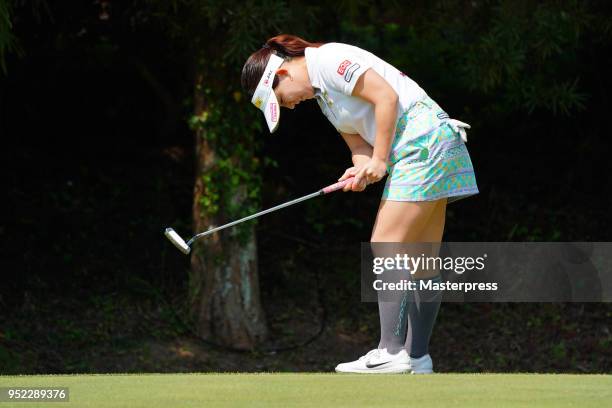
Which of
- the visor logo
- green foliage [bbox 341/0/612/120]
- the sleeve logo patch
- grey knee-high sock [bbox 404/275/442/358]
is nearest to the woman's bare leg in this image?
grey knee-high sock [bbox 404/275/442/358]

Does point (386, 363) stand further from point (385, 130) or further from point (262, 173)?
point (262, 173)

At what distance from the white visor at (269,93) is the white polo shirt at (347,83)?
0.15m

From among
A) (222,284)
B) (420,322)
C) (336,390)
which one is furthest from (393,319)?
(222,284)

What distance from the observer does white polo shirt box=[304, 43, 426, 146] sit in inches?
173

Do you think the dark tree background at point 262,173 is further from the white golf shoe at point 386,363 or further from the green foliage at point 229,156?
the white golf shoe at point 386,363

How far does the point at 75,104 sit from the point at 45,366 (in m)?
2.77

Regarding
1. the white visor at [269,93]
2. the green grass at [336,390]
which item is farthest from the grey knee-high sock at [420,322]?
the white visor at [269,93]

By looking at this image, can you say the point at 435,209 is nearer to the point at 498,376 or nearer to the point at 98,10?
the point at 498,376

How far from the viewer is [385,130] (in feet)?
14.3

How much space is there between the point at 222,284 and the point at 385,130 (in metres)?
4.18

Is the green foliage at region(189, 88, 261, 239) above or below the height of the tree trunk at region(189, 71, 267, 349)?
above

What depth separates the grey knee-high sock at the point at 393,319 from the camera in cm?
458

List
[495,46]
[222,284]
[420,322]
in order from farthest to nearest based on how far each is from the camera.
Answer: [222,284]
[495,46]
[420,322]

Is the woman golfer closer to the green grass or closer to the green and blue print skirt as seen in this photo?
the green and blue print skirt
